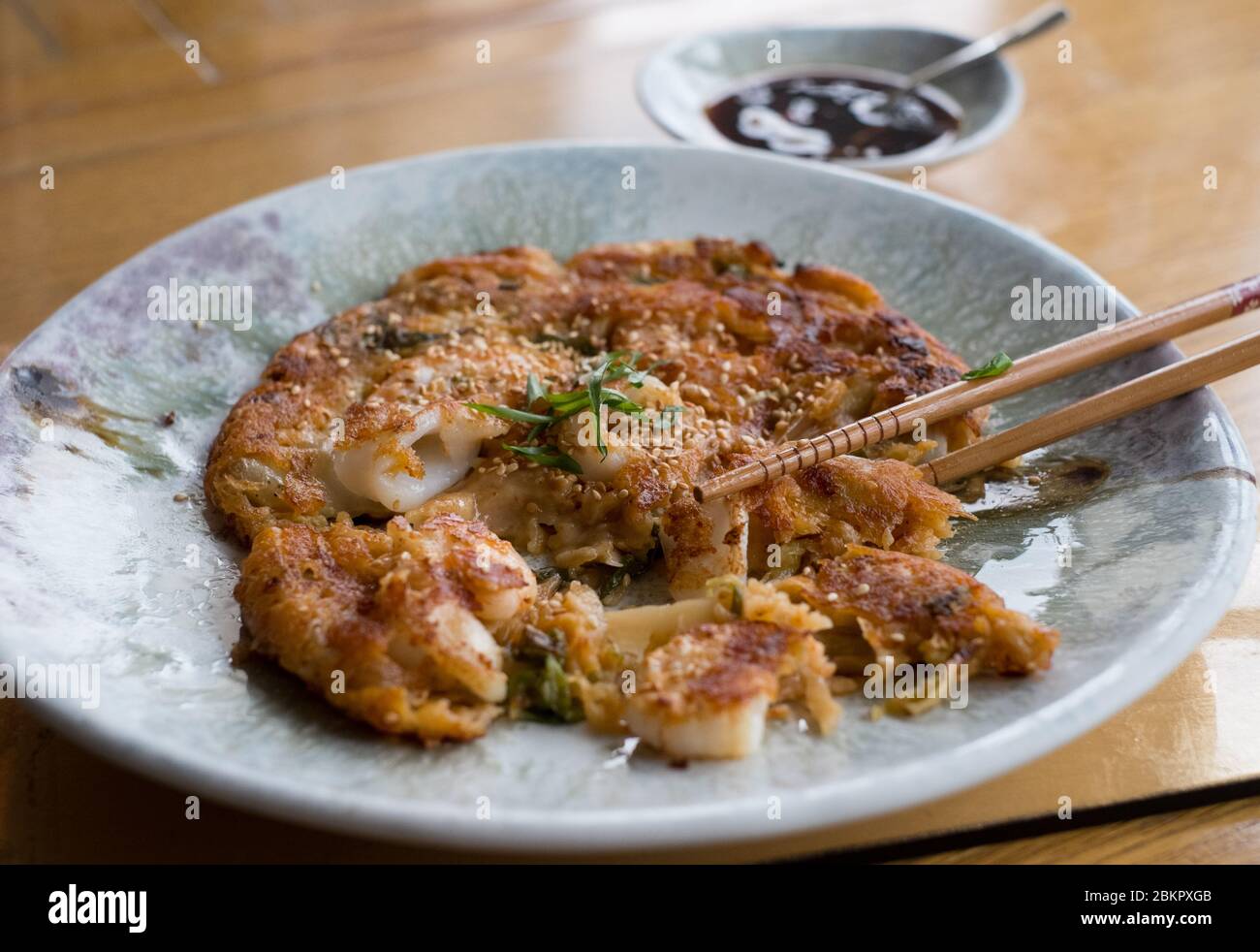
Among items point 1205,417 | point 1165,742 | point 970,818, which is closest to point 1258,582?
point 1205,417

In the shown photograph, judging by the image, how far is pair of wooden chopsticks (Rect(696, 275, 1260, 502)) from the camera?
8.46 feet

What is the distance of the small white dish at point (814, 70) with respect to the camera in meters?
4.34

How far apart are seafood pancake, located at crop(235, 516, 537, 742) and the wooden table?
1.84m

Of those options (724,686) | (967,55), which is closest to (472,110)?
(967,55)

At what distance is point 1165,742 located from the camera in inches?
89.4

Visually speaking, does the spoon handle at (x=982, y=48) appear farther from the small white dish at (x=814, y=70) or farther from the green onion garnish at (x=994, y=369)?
the green onion garnish at (x=994, y=369)

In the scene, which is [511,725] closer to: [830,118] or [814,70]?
[830,118]

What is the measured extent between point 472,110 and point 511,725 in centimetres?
340

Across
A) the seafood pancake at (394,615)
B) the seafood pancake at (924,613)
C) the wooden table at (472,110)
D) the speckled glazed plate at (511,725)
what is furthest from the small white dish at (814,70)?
the seafood pancake at (394,615)

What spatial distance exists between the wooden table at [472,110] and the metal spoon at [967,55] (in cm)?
34
